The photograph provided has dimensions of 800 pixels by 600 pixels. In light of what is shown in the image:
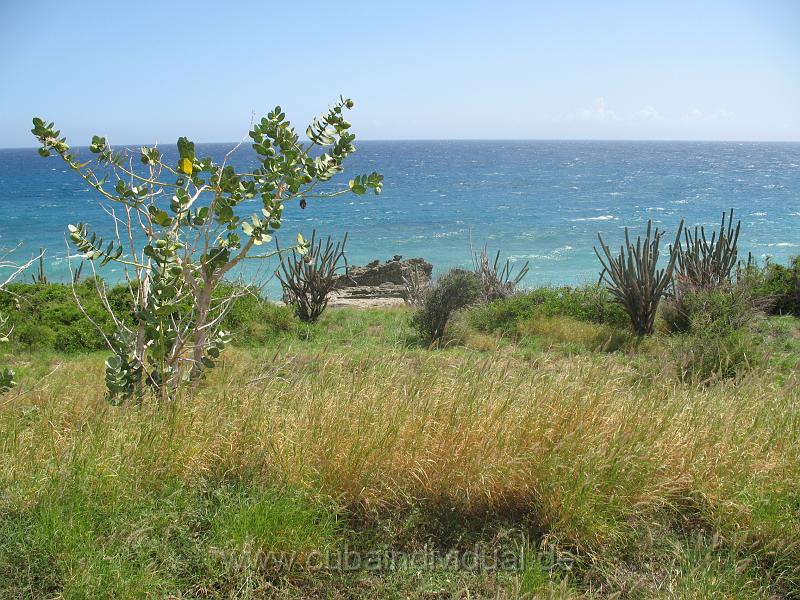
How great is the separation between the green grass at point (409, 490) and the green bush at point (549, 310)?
5.82 m

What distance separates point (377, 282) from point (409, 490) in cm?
1720

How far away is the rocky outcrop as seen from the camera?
18594mm

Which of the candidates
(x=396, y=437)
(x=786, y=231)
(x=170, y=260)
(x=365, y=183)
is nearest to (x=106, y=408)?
(x=170, y=260)

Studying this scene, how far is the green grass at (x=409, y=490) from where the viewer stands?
2.85 m

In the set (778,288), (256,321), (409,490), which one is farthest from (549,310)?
(409,490)

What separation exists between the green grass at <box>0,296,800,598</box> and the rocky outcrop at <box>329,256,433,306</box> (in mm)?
13722

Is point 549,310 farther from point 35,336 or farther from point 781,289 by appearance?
point 35,336

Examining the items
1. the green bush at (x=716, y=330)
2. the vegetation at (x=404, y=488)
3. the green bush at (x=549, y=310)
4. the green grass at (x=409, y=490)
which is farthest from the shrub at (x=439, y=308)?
the green grass at (x=409, y=490)

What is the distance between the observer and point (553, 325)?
384 inches

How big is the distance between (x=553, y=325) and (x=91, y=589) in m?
7.99

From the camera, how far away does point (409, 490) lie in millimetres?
3484

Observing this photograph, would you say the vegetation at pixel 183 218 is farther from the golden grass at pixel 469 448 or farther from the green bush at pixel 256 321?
the green bush at pixel 256 321

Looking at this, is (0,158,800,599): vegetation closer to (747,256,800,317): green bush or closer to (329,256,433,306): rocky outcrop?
(747,256,800,317): green bush

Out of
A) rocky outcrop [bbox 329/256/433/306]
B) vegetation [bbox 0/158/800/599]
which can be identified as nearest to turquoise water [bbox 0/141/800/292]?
rocky outcrop [bbox 329/256/433/306]
